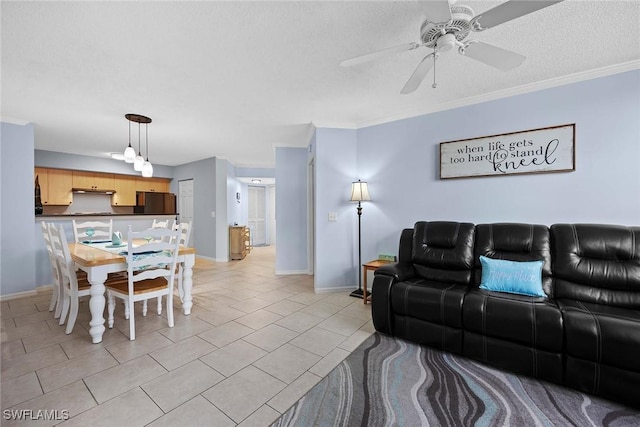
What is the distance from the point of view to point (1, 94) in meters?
2.83

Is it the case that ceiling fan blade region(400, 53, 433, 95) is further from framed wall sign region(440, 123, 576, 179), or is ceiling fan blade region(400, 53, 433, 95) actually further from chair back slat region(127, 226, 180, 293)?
chair back slat region(127, 226, 180, 293)

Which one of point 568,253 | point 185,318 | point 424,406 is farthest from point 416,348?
point 185,318

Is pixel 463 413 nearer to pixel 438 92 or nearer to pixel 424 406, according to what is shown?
pixel 424 406

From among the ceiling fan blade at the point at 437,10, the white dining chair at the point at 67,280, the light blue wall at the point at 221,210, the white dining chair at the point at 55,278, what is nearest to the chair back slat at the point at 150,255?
the white dining chair at the point at 67,280

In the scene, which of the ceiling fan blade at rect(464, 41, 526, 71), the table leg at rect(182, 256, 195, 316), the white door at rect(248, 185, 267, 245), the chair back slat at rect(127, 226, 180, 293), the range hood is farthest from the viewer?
the white door at rect(248, 185, 267, 245)

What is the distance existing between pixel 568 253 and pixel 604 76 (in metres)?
1.71

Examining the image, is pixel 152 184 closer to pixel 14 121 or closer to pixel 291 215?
pixel 14 121

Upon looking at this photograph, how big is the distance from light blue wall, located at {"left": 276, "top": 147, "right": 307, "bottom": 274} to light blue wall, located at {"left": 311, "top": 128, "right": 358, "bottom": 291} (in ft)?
3.75

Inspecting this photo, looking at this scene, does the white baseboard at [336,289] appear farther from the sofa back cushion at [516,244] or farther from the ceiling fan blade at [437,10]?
the ceiling fan blade at [437,10]

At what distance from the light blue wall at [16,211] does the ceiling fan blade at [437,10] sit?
17.0 ft

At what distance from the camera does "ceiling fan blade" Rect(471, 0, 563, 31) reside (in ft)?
4.03

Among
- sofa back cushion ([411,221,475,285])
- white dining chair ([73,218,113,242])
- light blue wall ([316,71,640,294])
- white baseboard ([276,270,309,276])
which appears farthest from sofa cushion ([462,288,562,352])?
white dining chair ([73,218,113,242])

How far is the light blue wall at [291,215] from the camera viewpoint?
4902 millimetres

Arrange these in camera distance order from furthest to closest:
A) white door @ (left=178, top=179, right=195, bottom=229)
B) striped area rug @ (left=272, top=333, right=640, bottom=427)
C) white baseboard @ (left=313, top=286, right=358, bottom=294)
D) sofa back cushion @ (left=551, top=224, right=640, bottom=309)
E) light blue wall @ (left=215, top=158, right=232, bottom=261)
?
white door @ (left=178, top=179, right=195, bottom=229) → light blue wall @ (left=215, top=158, right=232, bottom=261) → white baseboard @ (left=313, top=286, right=358, bottom=294) → sofa back cushion @ (left=551, top=224, right=640, bottom=309) → striped area rug @ (left=272, top=333, right=640, bottom=427)
